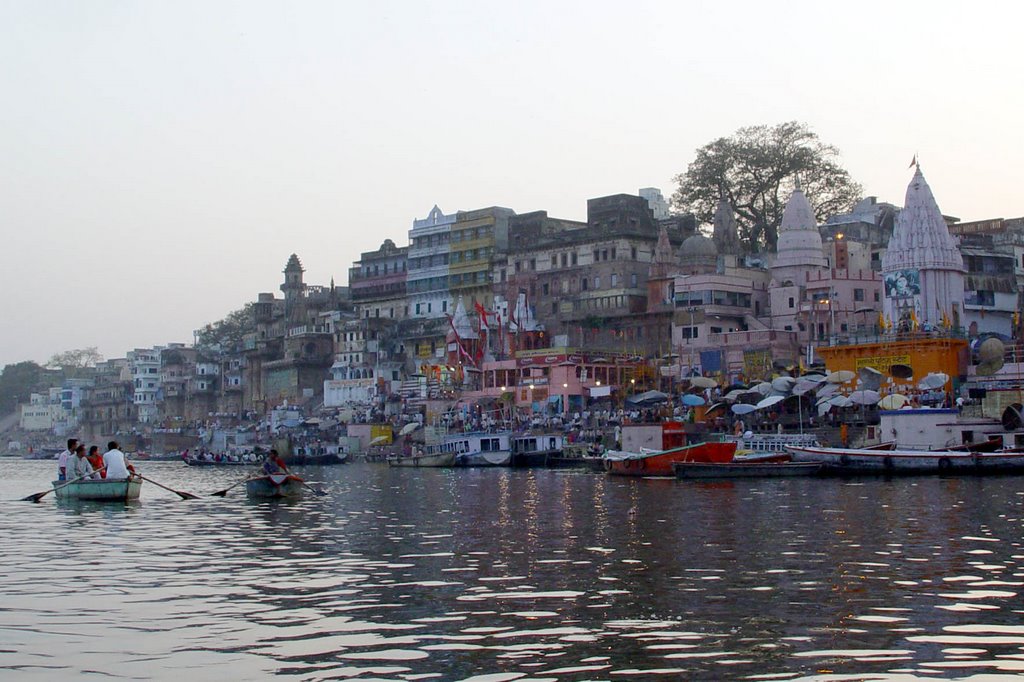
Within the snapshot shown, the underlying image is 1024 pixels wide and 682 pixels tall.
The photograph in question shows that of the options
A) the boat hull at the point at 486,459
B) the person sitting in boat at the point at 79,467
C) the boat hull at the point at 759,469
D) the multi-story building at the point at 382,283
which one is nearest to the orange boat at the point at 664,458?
the boat hull at the point at 759,469

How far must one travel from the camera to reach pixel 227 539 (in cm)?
2244

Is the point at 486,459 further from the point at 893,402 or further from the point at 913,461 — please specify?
the point at 913,461

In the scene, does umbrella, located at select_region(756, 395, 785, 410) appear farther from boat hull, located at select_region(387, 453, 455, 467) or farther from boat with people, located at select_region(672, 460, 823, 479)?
boat hull, located at select_region(387, 453, 455, 467)

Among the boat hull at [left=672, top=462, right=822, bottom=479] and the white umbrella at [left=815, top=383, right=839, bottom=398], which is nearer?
the boat hull at [left=672, top=462, right=822, bottom=479]

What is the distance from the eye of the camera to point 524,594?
48.4ft

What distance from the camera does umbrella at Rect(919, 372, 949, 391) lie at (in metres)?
50.6

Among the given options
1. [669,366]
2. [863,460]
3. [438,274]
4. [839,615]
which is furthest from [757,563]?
[438,274]

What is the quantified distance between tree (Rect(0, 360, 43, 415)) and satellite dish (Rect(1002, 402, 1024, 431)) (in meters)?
157

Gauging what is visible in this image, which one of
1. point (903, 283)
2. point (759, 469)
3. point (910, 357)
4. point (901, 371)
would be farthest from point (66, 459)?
point (903, 283)

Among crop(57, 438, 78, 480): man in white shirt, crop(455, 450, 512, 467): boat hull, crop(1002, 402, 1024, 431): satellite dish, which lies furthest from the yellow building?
crop(57, 438, 78, 480): man in white shirt

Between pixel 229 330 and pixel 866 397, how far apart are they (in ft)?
311

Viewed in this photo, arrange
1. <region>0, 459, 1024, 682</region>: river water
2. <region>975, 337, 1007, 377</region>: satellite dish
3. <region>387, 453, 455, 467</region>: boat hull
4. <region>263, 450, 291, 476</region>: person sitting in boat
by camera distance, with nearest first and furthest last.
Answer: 1. <region>0, 459, 1024, 682</region>: river water
2. <region>263, 450, 291, 476</region>: person sitting in boat
3. <region>975, 337, 1007, 377</region>: satellite dish
4. <region>387, 453, 455, 467</region>: boat hull

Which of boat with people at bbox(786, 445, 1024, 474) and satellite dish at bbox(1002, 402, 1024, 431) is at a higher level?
satellite dish at bbox(1002, 402, 1024, 431)

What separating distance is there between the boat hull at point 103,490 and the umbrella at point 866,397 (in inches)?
1190
